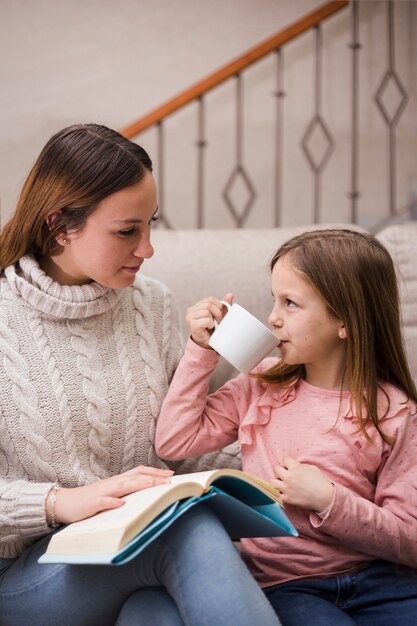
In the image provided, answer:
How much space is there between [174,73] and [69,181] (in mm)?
1747

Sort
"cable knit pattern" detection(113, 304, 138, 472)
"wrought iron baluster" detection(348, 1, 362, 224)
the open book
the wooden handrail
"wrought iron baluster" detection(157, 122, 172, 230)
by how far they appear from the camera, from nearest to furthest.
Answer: the open book
"cable knit pattern" detection(113, 304, 138, 472)
the wooden handrail
"wrought iron baluster" detection(157, 122, 172, 230)
"wrought iron baluster" detection(348, 1, 362, 224)

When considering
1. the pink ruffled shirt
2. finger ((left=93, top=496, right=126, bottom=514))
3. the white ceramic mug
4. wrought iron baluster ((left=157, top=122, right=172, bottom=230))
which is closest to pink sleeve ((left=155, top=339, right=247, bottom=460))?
the pink ruffled shirt

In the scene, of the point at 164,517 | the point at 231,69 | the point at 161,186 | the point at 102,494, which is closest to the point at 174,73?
the point at 231,69

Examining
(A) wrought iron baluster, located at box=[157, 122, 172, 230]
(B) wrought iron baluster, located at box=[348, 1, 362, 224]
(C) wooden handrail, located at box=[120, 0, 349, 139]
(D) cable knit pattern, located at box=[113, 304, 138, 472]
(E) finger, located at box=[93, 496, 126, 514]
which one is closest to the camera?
(E) finger, located at box=[93, 496, 126, 514]

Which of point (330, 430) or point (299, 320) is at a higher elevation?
point (299, 320)

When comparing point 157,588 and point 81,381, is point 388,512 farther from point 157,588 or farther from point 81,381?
point 81,381

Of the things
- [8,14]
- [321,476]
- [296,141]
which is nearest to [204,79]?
[296,141]

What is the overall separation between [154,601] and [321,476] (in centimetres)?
30

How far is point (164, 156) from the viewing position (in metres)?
2.87

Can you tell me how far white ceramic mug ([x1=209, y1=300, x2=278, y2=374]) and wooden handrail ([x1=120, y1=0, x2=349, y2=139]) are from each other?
1.53 metres

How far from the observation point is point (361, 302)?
1.18m

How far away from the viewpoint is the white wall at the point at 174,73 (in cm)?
262

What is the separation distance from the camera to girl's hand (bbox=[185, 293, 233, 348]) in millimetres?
1198

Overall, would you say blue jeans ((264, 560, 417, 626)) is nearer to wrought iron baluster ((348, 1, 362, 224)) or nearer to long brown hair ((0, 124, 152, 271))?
long brown hair ((0, 124, 152, 271))
